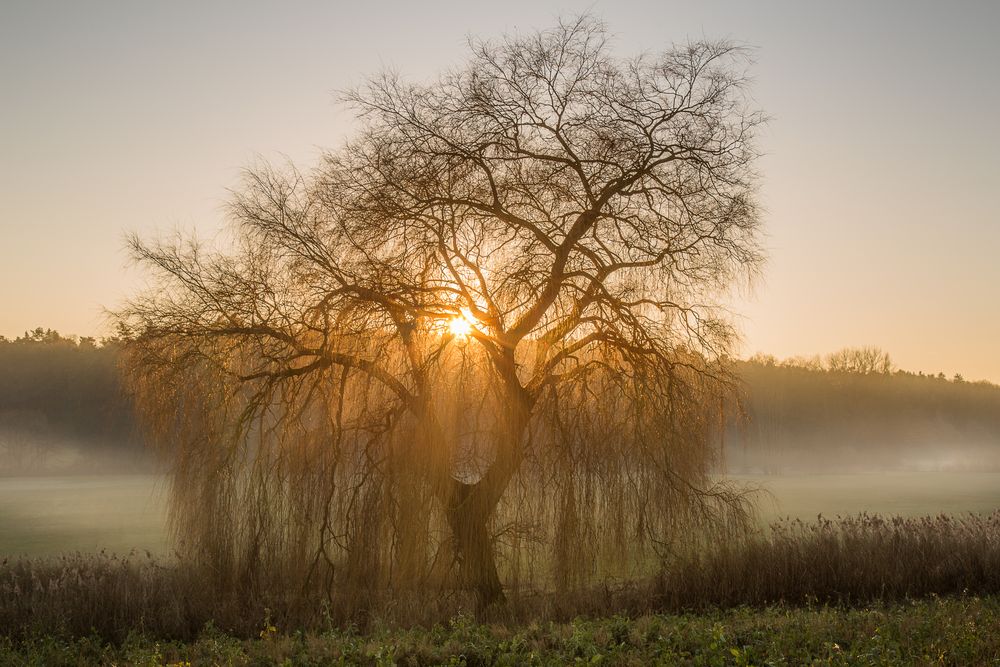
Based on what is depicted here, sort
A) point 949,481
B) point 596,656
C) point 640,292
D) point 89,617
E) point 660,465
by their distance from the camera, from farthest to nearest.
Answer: point 949,481 < point 640,292 < point 660,465 < point 89,617 < point 596,656

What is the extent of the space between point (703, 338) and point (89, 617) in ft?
28.8

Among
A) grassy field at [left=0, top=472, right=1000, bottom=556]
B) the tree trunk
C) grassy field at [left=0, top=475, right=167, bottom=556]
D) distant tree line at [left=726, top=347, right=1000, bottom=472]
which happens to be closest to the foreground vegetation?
the tree trunk

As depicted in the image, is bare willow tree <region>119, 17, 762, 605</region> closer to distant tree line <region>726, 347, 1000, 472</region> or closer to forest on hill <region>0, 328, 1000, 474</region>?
forest on hill <region>0, 328, 1000, 474</region>

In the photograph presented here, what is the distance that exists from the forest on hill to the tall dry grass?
23213 mm

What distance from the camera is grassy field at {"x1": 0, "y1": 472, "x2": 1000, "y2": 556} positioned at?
63.3ft

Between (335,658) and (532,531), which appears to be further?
(532,531)

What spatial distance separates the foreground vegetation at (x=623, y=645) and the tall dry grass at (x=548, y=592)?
74 cm

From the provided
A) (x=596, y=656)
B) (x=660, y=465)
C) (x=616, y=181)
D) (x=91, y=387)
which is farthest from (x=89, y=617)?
(x=91, y=387)

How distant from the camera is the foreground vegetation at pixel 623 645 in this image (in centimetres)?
704

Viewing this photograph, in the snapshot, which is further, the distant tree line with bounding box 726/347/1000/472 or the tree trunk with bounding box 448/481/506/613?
the distant tree line with bounding box 726/347/1000/472

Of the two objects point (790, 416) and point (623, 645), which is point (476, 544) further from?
point (790, 416)

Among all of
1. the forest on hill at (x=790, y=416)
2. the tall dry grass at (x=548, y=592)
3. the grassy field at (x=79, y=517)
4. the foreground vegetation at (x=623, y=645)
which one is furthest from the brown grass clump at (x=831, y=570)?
the forest on hill at (x=790, y=416)

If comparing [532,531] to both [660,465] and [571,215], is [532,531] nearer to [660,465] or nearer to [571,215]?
[660,465]

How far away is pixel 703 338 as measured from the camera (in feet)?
38.5
